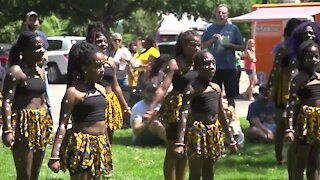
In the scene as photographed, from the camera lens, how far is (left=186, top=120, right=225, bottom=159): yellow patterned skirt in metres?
6.56

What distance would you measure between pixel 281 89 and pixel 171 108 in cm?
170

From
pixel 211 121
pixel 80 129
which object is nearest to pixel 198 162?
pixel 211 121

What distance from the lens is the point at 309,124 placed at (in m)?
6.85

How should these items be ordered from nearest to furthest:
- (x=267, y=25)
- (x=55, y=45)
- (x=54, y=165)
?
(x=54, y=165)
(x=267, y=25)
(x=55, y=45)

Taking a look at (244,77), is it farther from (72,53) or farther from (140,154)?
(72,53)

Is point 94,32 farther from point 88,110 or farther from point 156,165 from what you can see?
point 156,165

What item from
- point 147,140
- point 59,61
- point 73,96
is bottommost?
point 59,61

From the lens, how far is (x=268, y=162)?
957cm

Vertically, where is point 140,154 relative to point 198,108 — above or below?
below

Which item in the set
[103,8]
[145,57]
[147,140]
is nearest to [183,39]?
[147,140]

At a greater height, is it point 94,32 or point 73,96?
point 94,32

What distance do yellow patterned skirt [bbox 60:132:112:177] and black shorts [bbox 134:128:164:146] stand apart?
5.11 metres

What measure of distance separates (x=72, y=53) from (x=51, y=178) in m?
2.28

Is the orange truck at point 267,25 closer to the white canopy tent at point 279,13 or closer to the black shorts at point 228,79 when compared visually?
the white canopy tent at point 279,13
